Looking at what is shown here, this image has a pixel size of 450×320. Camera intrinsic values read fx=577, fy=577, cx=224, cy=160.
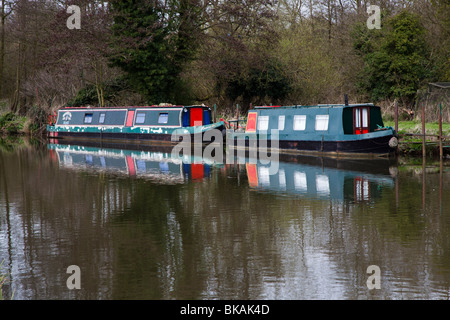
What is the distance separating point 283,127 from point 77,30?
1265cm

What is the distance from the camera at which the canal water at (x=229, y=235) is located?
270 inches

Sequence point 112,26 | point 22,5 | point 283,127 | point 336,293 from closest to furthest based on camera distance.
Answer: point 336,293, point 283,127, point 112,26, point 22,5

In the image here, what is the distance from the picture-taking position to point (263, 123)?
925 inches

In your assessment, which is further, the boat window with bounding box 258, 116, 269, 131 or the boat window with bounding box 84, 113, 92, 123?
the boat window with bounding box 84, 113, 92, 123

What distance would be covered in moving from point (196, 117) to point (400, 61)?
9871 millimetres

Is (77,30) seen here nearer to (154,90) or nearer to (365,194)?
(154,90)

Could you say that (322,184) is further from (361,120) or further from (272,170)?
(361,120)

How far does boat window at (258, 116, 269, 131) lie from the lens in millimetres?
23328

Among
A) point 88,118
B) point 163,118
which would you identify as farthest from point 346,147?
point 88,118

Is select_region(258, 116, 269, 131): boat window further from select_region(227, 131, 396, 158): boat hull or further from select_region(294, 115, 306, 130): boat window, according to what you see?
select_region(294, 115, 306, 130): boat window

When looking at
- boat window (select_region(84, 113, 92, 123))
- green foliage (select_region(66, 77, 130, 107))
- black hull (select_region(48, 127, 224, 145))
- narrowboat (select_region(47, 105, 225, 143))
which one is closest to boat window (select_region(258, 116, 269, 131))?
narrowboat (select_region(47, 105, 225, 143))

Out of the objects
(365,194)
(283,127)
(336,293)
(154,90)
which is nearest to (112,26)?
(154,90)

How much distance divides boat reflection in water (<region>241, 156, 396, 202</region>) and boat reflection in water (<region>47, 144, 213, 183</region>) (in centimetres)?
192

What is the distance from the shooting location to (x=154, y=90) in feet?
99.9
